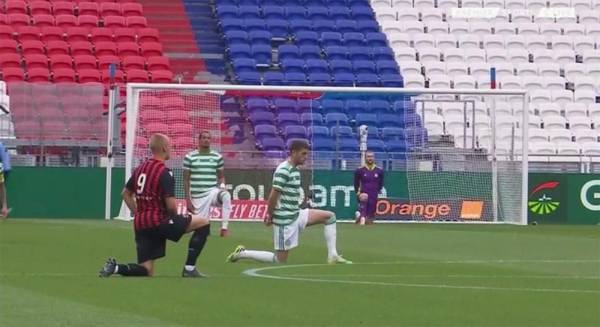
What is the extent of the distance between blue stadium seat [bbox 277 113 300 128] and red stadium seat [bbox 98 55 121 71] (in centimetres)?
786

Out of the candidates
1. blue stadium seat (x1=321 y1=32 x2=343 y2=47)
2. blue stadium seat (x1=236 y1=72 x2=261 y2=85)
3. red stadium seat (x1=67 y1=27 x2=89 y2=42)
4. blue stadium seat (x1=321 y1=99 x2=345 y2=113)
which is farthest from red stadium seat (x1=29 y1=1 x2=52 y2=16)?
Answer: blue stadium seat (x1=321 y1=99 x2=345 y2=113)

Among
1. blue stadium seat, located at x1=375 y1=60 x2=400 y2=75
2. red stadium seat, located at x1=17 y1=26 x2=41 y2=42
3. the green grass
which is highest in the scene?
red stadium seat, located at x1=17 y1=26 x2=41 y2=42

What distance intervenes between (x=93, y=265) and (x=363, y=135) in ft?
63.6

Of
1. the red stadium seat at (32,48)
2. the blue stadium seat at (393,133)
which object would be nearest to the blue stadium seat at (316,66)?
the red stadium seat at (32,48)

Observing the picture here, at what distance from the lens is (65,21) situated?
153ft

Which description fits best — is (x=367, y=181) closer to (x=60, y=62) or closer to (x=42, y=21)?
(x=60, y=62)

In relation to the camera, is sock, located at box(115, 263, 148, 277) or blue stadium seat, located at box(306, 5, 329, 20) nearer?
sock, located at box(115, 263, 148, 277)

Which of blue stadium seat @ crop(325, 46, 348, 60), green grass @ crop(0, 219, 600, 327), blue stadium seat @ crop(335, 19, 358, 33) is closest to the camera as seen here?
green grass @ crop(0, 219, 600, 327)

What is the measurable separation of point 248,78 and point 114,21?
4909 mm

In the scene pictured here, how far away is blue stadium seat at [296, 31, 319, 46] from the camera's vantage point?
4841 cm

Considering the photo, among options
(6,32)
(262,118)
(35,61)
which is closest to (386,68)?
(262,118)

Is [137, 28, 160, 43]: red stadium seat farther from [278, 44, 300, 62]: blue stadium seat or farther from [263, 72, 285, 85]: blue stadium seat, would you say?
[278, 44, 300, 62]: blue stadium seat

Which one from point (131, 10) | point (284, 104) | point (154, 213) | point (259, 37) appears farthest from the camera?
point (131, 10)

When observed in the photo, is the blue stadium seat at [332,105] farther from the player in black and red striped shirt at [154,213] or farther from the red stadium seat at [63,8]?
the player in black and red striped shirt at [154,213]
